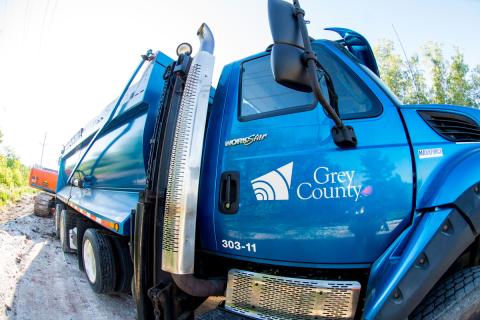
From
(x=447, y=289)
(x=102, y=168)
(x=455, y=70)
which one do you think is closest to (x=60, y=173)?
(x=102, y=168)

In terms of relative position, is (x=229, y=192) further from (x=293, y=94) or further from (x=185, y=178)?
(x=293, y=94)

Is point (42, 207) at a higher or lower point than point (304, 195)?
lower

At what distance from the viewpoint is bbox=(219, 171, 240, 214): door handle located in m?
2.10

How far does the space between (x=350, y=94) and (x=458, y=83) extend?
53.8 ft

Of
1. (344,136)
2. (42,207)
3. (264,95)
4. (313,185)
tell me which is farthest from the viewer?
(42,207)

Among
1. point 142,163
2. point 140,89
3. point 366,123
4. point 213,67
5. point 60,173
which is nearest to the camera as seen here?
point 366,123

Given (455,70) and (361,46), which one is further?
(455,70)

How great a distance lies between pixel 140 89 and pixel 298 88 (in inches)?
88.5

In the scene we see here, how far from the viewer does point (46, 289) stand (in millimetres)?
3576

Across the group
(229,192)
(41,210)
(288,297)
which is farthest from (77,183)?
(41,210)

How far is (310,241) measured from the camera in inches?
71.8

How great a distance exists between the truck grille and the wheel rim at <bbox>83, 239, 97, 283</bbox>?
2019mm

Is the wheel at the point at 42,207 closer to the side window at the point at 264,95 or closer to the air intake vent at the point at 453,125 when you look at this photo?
the side window at the point at 264,95

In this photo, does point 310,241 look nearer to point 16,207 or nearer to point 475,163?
point 475,163
